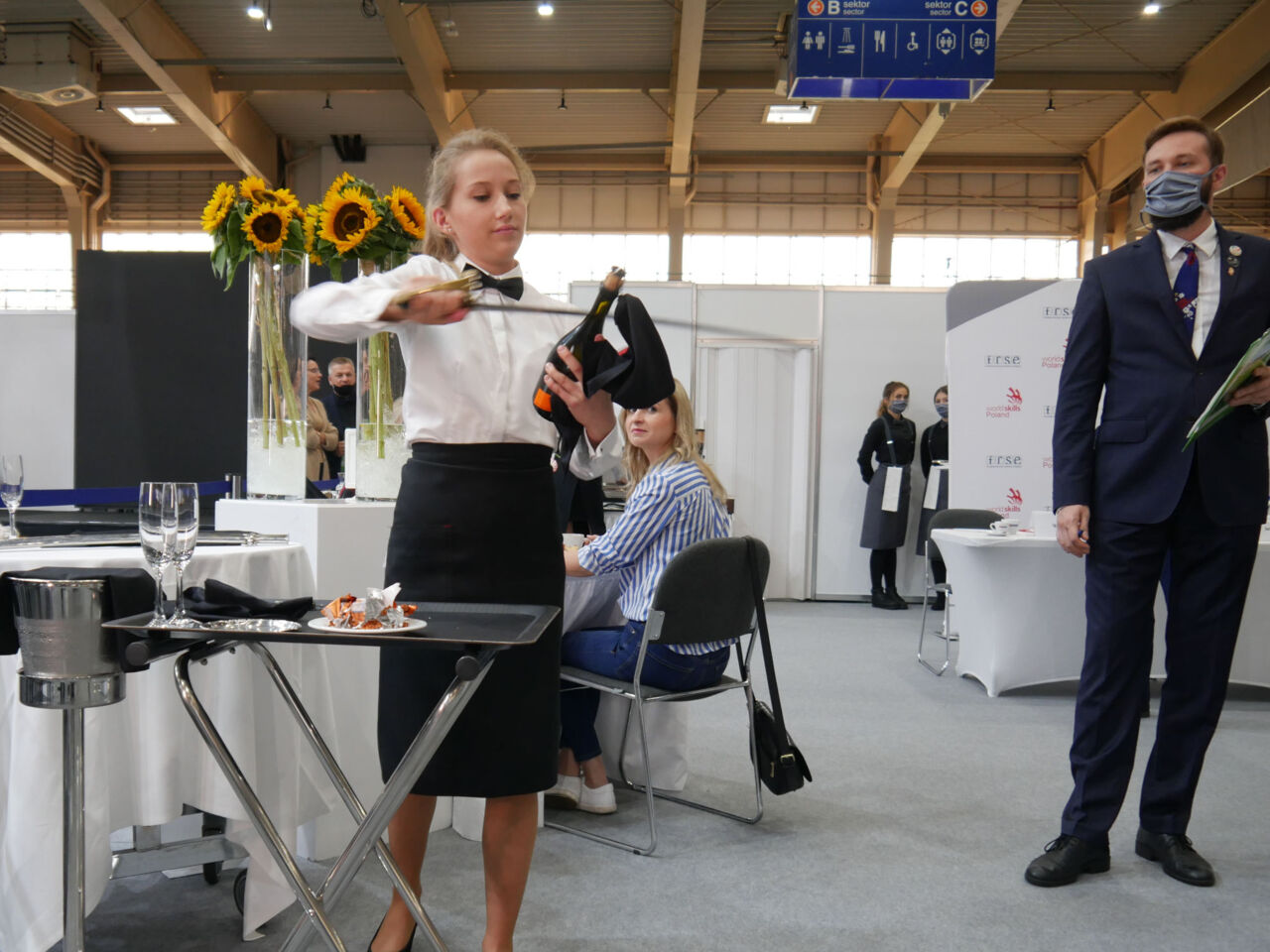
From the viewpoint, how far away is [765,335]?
26.1 feet

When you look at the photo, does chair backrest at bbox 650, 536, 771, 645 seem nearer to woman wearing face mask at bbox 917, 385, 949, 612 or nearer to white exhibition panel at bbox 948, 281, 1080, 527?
white exhibition panel at bbox 948, 281, 1080, 527

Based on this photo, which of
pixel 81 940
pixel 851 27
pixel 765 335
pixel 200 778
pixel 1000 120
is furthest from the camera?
pixel 1000 120

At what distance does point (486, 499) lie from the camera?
5.45 feet

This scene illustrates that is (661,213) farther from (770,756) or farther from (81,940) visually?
(81,940)

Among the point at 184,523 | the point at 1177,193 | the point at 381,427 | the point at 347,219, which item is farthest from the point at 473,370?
the point at 1177,193

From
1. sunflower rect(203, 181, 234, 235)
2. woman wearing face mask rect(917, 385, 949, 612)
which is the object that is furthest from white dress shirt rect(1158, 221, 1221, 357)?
woman wearing face mask rect(917, 385, 949, 612)

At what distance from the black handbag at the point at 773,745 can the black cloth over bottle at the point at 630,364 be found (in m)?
1.21

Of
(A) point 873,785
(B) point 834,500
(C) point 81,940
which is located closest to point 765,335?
(B) point 834,500

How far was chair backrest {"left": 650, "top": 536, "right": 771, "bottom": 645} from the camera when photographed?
2.64 meters

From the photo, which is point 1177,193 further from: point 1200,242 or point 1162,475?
point 1162,475

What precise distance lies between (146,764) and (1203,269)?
236cm

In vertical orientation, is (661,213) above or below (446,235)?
above

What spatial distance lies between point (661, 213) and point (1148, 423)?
11096mm

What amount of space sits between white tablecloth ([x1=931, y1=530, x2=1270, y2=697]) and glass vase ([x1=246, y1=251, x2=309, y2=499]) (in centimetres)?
294
